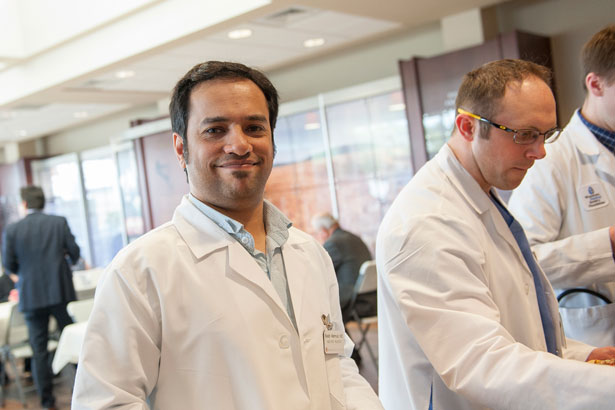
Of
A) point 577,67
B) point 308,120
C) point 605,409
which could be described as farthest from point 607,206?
point 308,120

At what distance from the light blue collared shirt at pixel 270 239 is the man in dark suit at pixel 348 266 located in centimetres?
356

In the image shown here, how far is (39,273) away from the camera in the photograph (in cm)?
502

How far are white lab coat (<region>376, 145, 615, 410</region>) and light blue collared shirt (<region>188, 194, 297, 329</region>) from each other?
25 cm

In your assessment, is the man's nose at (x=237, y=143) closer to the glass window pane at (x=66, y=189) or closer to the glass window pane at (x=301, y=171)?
the glass window pane at (x=301, y=171)

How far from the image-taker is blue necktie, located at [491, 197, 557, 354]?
1.59 metres

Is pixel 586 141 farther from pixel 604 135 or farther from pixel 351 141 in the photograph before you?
pixel 351 141

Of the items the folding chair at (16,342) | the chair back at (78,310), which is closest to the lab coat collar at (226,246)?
the chair back at (78,310)

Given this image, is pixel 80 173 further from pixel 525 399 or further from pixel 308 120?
pixel 525 399

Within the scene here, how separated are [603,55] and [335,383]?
1.27m

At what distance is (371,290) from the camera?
16.6ft

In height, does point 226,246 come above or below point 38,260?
above

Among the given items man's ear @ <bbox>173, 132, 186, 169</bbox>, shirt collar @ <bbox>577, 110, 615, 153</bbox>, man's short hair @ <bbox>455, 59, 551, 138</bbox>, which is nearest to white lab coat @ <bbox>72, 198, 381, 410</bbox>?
man's ear @ <bbox>173, 132, 186, 169</bbox>

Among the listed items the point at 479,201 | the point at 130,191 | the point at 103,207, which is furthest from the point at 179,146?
the point at 103,207

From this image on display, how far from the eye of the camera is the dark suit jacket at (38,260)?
4992 mm
